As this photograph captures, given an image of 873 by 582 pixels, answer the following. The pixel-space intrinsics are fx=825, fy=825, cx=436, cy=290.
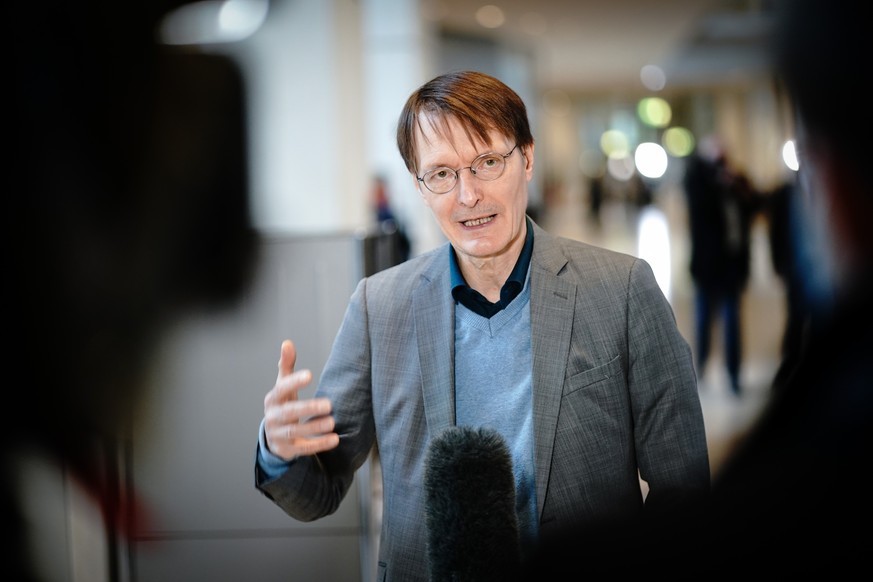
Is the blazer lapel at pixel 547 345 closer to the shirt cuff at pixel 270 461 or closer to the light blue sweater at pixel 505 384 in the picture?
the light blue sweater at pixel 505 384

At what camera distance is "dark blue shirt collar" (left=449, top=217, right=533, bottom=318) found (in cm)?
136

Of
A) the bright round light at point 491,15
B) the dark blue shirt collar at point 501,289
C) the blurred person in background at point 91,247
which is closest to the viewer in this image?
the dark blue shirt collar at point 501,289

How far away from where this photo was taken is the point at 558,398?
130 centimetres

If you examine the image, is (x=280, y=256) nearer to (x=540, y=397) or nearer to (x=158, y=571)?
(x=158, y=571)

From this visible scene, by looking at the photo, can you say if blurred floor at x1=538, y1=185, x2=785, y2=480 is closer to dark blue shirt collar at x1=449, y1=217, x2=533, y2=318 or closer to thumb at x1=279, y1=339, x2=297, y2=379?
dark blue shirt collar at x1=449, y1=217, x2=533, y2=318

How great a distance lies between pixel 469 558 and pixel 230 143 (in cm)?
122

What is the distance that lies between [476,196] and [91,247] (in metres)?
0.96

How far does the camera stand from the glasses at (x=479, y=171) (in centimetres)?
129

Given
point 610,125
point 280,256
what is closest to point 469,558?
point 280,256

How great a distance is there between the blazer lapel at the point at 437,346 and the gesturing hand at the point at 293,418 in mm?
169

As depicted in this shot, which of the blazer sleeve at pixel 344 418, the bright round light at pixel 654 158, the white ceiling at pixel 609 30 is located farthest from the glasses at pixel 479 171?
the white ceiling at pixel 609 30

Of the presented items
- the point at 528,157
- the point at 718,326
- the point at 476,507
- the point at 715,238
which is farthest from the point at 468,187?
the point at 718,326

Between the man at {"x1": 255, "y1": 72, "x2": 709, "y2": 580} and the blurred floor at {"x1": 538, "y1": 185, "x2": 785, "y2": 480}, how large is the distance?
0.33ft

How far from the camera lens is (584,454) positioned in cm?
132
